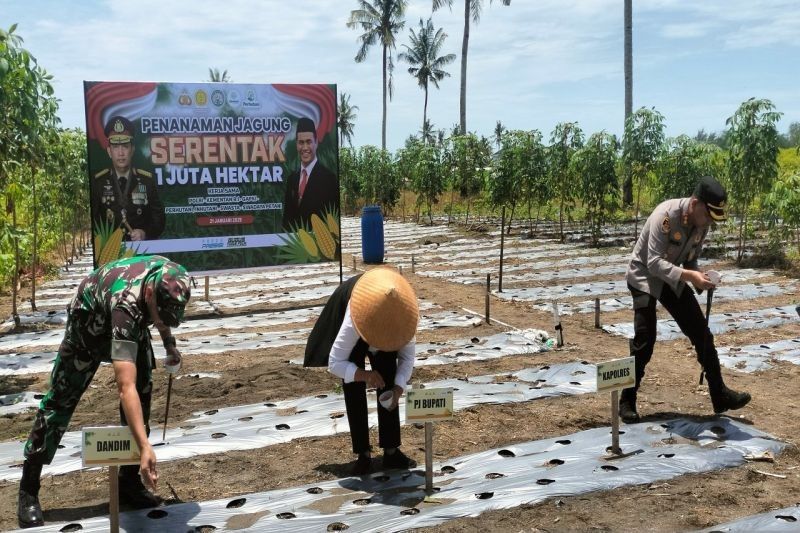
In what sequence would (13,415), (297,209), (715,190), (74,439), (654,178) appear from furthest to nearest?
(654,178)
(297,209)
(13,415)
(74,439)
(715,190)

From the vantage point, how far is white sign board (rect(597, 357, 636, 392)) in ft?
12.9

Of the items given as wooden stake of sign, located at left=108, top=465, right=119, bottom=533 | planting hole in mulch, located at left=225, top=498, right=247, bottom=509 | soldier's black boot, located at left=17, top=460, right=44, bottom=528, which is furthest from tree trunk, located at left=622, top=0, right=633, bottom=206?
wooden stake of sign, located at left=108, top=465, right=119, bottom=533

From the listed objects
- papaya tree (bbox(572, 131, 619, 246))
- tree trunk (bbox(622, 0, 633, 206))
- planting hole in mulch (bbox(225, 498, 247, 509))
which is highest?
tree trunk (bbox(622, 0, 633, 206))

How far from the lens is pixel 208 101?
9.58 metres

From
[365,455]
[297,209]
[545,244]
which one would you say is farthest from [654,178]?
[365,455]

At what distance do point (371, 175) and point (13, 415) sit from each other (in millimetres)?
25107

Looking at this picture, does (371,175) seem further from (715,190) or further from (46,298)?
(715,190)

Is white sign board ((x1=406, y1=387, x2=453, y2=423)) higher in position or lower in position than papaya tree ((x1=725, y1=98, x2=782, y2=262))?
lower

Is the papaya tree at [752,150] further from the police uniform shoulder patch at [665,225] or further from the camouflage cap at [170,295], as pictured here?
the camouflage cap at [170,295]

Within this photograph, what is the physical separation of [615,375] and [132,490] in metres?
2.62

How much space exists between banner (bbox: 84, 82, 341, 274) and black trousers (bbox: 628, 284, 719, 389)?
646cm

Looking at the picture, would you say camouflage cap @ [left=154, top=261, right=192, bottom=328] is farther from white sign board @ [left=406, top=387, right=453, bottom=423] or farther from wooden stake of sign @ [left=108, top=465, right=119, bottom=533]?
white sign board @ [left=406, top=387, right=453, bottom=423]

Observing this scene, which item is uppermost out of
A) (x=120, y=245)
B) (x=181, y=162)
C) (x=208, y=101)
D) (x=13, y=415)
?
(x=208, y=101)

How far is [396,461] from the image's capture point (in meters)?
3.93
